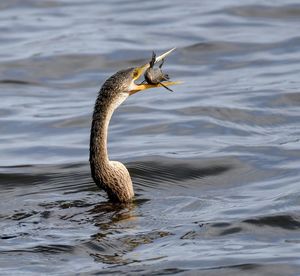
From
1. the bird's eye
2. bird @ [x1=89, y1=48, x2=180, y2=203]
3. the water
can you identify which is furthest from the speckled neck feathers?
the water

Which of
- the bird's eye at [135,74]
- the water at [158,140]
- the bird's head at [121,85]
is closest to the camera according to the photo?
the water at [158,140]

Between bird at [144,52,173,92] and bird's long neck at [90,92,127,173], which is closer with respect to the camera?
bird's long neck at [90,92,127,173]

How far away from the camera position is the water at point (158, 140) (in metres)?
8.63

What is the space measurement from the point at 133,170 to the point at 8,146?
1.92 meters

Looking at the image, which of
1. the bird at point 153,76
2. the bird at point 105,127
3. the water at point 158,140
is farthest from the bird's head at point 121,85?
the water at point 158,140

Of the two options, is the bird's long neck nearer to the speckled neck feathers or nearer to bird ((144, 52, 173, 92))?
the speckled neck feathers

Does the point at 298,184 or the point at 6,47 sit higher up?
the point at 6,47

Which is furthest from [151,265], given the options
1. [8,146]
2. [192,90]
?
[192,90]

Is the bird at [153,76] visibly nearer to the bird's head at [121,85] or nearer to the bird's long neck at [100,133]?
the bird's head at [121,85]

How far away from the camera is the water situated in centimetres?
863

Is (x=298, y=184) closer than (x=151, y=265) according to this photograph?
No

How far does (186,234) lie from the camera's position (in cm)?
898

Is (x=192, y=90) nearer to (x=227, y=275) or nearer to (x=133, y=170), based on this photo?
(x=133, y=170)

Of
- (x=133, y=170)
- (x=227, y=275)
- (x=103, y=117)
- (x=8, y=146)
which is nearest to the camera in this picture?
(x=227, y=275)
